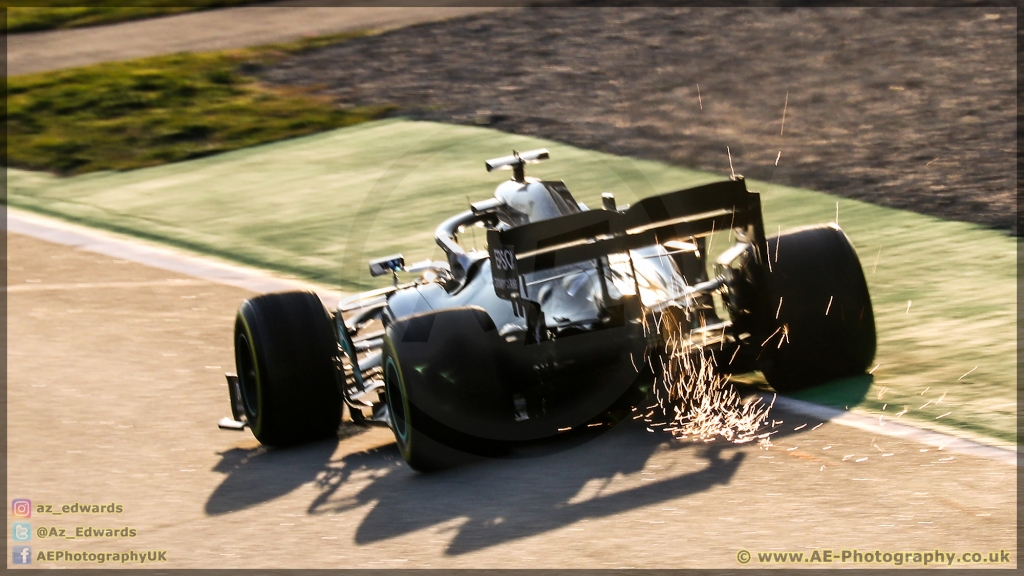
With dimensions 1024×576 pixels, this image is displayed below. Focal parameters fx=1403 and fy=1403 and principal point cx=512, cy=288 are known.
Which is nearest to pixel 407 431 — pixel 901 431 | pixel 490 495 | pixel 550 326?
pixel 490 495

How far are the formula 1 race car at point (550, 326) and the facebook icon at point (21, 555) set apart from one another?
4.43 ft

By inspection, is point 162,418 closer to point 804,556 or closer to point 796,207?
point 804,556

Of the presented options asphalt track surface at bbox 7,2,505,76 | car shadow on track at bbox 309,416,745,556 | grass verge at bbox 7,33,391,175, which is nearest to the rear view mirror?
car shadow on track at bbox 309,416,745,556

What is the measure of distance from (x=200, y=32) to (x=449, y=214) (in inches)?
482

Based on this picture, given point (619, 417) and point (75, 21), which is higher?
point (75, 21)

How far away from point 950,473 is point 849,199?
5.80 m

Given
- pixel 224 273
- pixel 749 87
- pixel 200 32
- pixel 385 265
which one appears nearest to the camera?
pixel 385 265

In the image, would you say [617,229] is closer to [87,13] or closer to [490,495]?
[490,495]

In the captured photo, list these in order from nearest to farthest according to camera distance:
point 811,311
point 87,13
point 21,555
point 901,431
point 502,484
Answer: point 21,555, point 502,484, point 901,431, point 811,311, point 87,13

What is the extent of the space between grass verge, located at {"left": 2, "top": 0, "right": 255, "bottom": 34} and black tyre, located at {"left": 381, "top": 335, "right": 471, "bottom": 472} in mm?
19724

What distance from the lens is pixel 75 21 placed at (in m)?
24.6

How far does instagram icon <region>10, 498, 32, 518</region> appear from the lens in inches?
252

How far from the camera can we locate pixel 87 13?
25.1 m

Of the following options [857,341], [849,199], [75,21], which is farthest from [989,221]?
[75,21]
